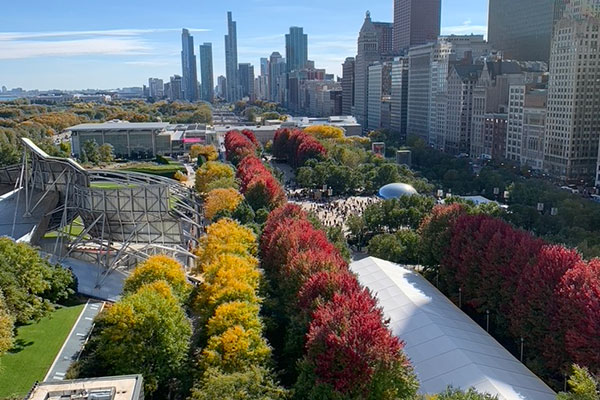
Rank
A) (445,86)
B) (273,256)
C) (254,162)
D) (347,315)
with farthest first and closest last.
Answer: (445,86), (254,162), (273,256), (347,315)

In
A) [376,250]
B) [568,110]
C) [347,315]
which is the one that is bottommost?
[376,250]

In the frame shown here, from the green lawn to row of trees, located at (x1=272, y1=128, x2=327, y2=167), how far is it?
74.8 meters

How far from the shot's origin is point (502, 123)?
115625 millimetres

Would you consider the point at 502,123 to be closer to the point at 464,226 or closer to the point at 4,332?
the point at 464,226

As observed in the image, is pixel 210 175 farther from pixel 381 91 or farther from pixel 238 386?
pixel 381 91

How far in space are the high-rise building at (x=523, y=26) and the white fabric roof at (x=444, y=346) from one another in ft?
461

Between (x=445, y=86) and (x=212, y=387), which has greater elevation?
(x=445, y=86)

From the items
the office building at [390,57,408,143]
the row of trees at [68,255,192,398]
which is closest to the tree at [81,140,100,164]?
the office building at [390,57,408,143]

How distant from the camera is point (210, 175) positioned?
8112cm

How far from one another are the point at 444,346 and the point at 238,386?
12.7m

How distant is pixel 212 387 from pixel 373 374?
686 centimetres

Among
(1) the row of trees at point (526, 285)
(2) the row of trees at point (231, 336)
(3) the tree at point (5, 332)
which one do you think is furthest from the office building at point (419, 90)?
(3) the tree at point (5, 332)

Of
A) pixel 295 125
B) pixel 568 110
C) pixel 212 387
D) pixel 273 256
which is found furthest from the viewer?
pixel 295 125

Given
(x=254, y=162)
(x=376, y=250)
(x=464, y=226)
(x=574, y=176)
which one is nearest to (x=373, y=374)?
(x=464, y=226)
